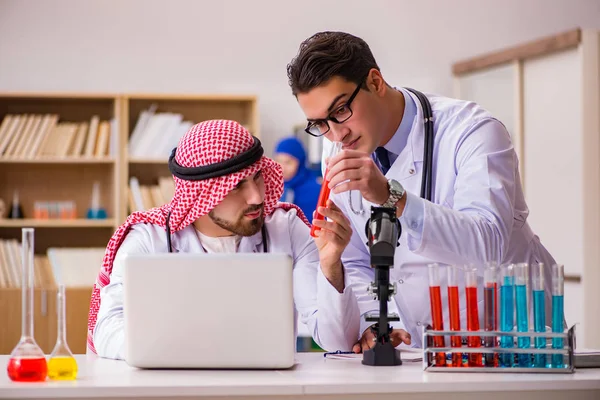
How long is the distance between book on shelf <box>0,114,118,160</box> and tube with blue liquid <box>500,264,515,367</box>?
4334 millimetres

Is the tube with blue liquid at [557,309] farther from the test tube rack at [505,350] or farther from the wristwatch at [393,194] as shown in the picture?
the wristwatch at [393,194]

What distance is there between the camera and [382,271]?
173 centimetres

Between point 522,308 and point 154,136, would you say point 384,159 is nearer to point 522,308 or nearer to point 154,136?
point 522,308

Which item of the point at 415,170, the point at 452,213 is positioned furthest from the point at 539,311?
the point at 415,170

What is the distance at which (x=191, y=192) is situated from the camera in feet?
7.04

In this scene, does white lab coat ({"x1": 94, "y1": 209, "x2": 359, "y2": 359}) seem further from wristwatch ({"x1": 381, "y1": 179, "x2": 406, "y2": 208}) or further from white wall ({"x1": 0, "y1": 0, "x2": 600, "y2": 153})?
white wall ({"x1": 0, "y1": 0, "x2": 600, "y2": 153})

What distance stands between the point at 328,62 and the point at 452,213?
0.54 metres

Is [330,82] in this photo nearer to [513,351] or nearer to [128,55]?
[513,351]

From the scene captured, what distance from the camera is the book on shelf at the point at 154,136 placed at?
5676mm

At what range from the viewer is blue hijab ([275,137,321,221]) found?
220 inches

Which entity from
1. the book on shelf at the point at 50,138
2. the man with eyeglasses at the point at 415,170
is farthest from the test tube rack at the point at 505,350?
the book on shelf at the point at 50,138

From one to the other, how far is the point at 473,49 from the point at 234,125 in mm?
4467

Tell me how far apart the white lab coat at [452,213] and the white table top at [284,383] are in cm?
29

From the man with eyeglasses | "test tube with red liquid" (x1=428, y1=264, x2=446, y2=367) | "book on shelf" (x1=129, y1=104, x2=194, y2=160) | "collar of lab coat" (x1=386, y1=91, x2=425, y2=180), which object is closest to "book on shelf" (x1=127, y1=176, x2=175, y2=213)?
"book on shelf" (x1=129, y1=104, x2=194, y2=160)
